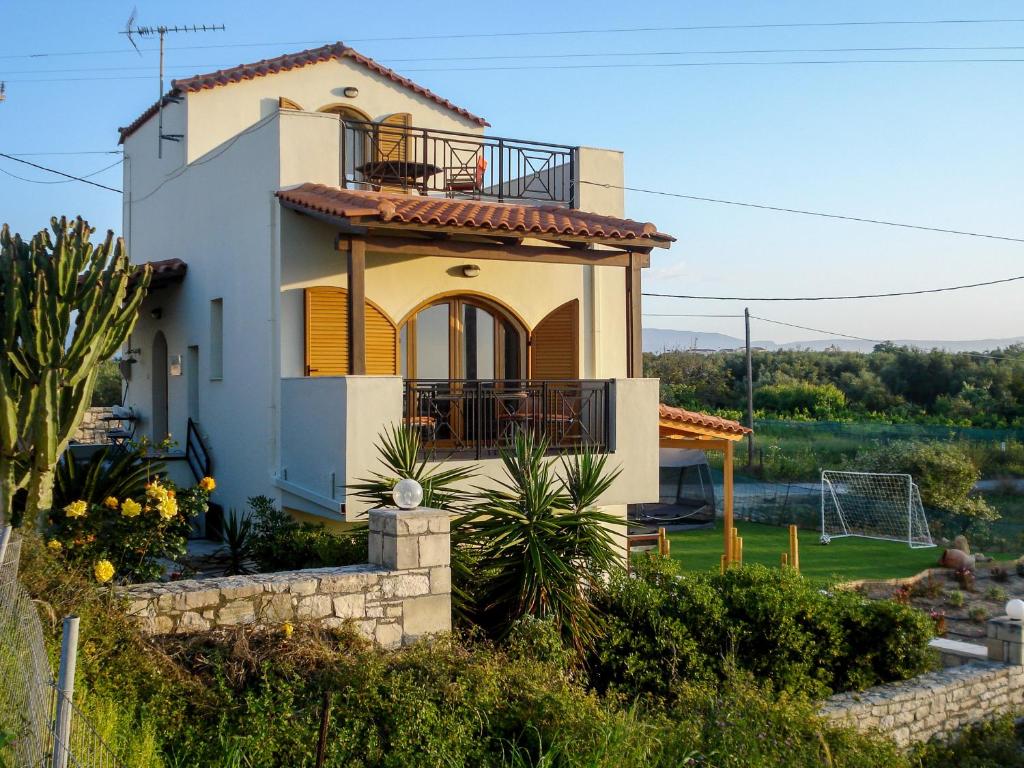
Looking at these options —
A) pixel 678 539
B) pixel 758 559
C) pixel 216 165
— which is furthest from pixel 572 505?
pixel 678 539

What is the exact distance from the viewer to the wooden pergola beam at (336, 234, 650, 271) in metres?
11.6

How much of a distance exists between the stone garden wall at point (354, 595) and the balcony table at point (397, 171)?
6434 mm

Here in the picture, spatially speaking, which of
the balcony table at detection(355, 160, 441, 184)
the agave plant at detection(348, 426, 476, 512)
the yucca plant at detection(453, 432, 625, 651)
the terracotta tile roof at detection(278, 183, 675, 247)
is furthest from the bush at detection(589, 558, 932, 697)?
the balcony table at detection(355, 160, 441, 184)

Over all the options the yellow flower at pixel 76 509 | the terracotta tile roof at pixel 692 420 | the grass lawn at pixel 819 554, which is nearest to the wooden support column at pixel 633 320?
the terracotta tile roof at pixel 692 420

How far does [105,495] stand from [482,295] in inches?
230

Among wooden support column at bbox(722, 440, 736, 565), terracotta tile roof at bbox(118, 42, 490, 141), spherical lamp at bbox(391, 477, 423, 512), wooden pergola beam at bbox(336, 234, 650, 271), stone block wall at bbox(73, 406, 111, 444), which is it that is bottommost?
wooden support column at bbox(722, 440, 736, 565)

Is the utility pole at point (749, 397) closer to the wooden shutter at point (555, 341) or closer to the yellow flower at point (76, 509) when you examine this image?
the wooden shutter at point (555, 341)

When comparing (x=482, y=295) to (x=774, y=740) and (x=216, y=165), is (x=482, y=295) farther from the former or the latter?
(x=774, y=740)

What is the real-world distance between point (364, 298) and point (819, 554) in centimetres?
1285

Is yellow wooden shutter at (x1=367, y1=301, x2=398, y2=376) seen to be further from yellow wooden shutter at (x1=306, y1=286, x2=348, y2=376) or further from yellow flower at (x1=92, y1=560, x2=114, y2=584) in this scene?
yellow flower at (x1=92, y1=560, x2=114, y2=584)

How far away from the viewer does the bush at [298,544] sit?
31.5ft

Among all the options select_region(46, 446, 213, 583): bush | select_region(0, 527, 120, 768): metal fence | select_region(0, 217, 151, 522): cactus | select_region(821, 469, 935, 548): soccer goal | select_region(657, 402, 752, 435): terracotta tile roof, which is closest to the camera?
select_region(0, 527, 120, 768): metal fence

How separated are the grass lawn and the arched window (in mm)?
6209

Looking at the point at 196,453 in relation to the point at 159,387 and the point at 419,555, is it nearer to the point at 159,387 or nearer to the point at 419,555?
the point at 159,387
